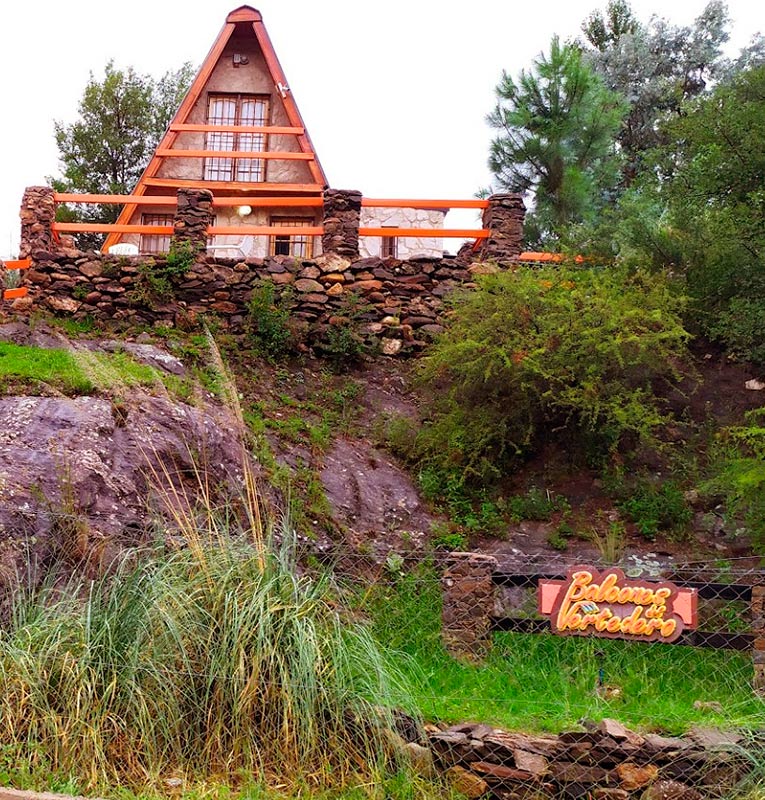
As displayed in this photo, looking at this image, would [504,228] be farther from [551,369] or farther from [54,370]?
[54,370]

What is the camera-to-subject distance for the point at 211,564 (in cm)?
521

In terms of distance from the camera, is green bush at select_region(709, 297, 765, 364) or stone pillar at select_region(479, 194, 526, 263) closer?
green bush at select_region(709, 297, 765, 364)

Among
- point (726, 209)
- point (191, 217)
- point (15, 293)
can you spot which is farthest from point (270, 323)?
point (726, 209)

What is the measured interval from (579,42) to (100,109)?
41.7 feet

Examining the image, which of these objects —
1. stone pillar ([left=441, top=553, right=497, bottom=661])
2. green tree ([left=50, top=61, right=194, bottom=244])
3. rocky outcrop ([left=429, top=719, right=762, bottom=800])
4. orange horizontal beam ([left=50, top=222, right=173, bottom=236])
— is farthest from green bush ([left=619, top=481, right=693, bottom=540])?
green tree ([left=50, top=61, right=194, bottom=244])

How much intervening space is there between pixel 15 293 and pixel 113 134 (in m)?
13.2

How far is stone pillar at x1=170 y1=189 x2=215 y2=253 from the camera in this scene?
1332cm

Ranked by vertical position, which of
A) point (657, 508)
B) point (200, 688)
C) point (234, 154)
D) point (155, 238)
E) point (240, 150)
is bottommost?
point (657, 508)

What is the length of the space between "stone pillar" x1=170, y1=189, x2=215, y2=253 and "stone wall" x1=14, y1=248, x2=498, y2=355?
49 centimetres

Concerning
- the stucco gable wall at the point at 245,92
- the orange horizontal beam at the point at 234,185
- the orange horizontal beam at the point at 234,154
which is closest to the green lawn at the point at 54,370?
the orange horizontal beam at the point at 234,154

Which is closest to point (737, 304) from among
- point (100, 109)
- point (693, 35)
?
point (693, 35)

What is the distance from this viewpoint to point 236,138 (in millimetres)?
18625

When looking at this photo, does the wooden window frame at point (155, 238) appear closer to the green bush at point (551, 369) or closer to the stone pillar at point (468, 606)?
the green bush at point (551, 369)

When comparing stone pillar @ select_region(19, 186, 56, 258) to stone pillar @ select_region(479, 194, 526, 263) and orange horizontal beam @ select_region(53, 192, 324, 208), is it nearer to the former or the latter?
orange horizontal beam @ select_region(53, 192, 324, 208)
